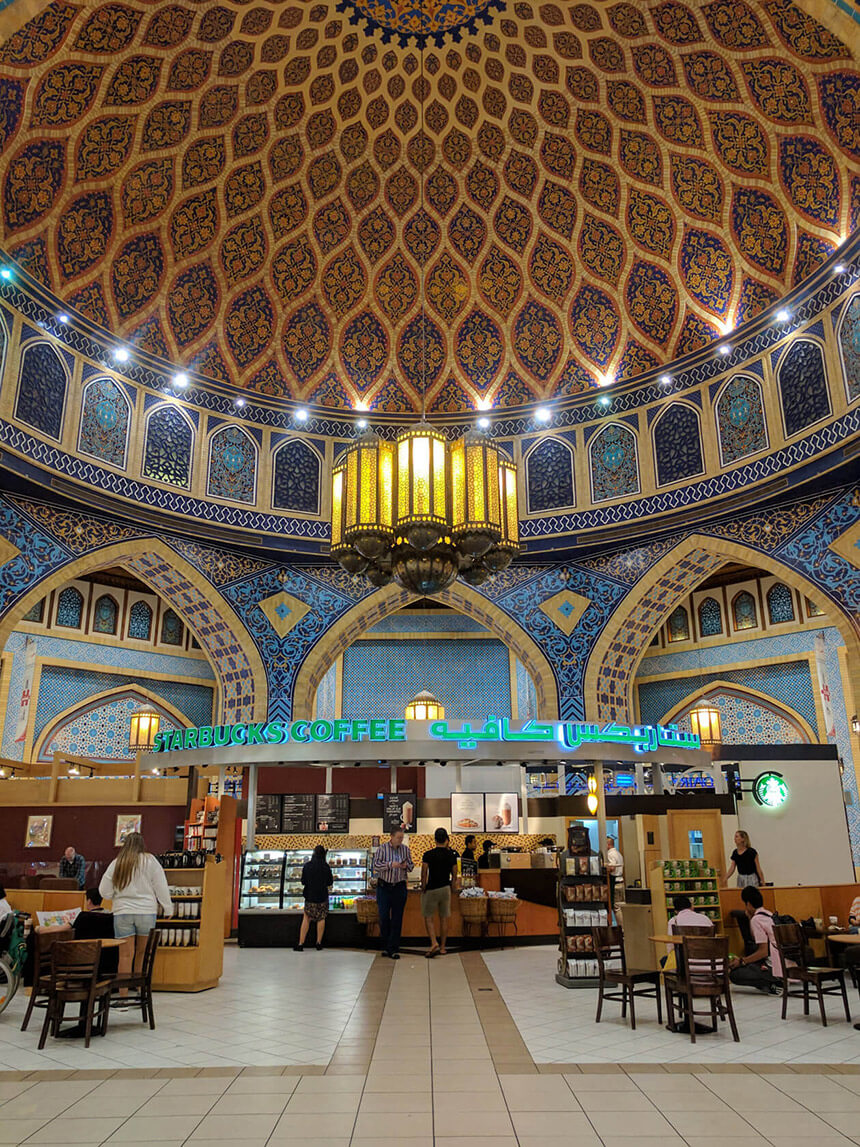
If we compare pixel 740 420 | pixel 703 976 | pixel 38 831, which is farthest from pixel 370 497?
pixel 38 831

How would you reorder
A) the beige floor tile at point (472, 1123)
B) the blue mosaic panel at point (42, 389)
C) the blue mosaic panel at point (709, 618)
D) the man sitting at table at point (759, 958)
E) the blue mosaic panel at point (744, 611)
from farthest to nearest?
the blue mosaic panel at point (709, 618) → the blue mosaic panel at point (744, 611) → the blue mosaic panel at point (42, 389) → the man sitting at table at point (759, 958) → the beige floor tile at point (472, 1123)

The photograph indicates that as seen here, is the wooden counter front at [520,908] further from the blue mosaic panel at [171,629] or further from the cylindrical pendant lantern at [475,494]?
the blue mosaic panel at [171,629]

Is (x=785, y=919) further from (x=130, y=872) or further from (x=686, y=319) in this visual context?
(x=686, y=319)

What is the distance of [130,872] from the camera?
6488 mm

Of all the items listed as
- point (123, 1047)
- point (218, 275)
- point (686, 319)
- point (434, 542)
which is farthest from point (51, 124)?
point (123, 1047)

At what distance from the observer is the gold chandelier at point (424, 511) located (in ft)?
27.8

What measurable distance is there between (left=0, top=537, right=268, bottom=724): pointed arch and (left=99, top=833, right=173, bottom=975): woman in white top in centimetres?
801

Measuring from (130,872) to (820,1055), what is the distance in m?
4.69

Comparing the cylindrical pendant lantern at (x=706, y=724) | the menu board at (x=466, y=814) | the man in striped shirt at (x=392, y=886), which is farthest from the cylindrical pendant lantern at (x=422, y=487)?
the cylindrical pendant lantern at (x=706, y=724)

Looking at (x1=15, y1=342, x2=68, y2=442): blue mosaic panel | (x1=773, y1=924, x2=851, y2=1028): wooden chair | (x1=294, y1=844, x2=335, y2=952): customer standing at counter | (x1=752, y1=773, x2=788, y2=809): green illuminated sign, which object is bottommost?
(x1=773, y1=924, x2=851, y2=1028): wooden chair

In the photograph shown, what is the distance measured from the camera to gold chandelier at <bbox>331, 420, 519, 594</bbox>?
333 inches

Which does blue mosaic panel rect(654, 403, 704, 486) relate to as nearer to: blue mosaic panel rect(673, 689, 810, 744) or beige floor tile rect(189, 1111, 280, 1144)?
blue mosaic panel rect(673, 689, 810, 744)

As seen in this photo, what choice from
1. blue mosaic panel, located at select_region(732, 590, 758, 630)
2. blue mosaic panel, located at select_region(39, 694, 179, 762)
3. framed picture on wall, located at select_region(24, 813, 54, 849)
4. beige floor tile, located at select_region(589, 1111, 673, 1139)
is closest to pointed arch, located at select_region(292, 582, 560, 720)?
framed picture on wall, located at select_region(24, 813, 54, 849)

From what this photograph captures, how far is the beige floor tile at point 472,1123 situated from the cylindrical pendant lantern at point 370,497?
16.7 ft
